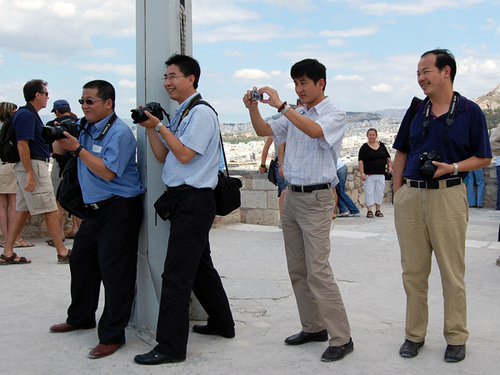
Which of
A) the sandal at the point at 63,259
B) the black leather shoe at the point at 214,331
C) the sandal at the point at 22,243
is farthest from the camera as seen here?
the sandal at the point at 22,243

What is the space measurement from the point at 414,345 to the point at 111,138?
7.78ft

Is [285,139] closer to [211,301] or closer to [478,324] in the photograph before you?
[211,301]

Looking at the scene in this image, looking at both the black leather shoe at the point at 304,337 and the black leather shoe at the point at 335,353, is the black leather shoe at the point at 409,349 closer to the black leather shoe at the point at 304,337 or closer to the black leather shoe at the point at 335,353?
the black leather shoe at the point at 335,353

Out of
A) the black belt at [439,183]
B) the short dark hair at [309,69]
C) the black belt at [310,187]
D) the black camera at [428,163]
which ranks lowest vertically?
the black belt at [310,187]

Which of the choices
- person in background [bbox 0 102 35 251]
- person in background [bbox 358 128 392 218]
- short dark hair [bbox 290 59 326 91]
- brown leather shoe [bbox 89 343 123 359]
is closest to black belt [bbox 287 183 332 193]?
short dark hair [bbox 290 59 326 91]

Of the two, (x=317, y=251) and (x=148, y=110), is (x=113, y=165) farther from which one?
(x=317, y=251)

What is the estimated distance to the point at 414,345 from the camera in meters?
3.77

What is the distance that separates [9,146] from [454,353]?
5.08 metres

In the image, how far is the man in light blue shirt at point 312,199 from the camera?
12.2ft

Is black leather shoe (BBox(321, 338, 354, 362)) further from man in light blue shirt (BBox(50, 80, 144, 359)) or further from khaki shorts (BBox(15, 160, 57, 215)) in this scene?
khaki shorts (BBox(15, 160, 57, 215))

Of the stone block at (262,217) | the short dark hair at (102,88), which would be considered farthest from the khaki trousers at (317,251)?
the stone block at (262,217)

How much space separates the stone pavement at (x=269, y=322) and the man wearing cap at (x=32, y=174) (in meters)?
0.28

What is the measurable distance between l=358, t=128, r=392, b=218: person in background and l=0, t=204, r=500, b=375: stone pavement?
11.3 feet

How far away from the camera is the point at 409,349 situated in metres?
3.74
